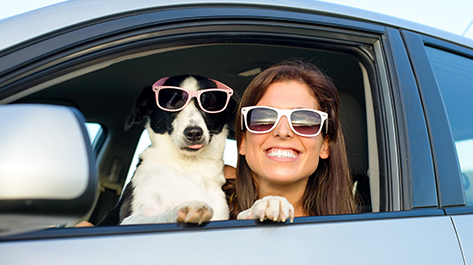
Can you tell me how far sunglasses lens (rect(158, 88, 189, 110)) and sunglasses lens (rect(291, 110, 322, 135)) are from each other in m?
0.72

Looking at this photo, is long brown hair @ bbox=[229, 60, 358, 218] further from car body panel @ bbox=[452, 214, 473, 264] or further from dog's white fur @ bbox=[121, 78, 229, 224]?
car body panel @ bbox=[452, 214, 473, 264]

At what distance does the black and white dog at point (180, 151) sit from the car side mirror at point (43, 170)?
3.83 feet

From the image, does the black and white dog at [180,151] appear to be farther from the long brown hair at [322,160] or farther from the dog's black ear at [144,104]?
the long brown hair at [322,160]

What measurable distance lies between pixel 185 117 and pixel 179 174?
328 millimetres

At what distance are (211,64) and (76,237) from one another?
5.14 feet

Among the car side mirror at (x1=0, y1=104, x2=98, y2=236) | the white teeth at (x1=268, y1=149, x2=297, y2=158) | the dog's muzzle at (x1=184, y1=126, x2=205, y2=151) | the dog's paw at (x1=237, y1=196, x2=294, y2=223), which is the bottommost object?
the car side mirror at (x1=0, y1=104, x2=98, y2=236)

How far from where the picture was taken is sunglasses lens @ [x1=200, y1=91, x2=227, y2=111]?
2151 mm

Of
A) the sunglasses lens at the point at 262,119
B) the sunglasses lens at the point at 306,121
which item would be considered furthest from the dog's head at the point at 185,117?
the sunglasses lens at the point at 306,121

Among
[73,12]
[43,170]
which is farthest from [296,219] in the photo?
[73,12]

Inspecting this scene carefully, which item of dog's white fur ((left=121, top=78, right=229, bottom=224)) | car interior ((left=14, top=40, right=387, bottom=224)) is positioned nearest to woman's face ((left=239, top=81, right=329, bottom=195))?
car interior ((left=14, top=40, right=387, bottom=224))

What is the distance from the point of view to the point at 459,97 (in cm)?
164

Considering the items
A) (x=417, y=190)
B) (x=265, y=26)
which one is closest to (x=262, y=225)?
(x=417, y=190)

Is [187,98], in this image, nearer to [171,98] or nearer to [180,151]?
[171,98]

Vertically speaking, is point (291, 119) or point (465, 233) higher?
point (291, 119)
